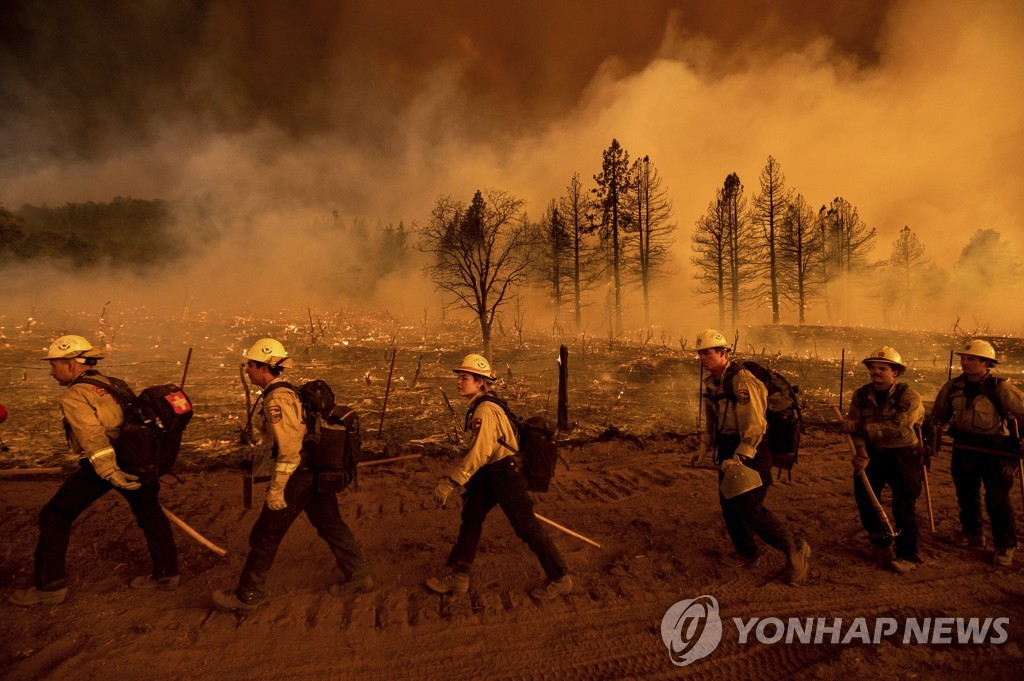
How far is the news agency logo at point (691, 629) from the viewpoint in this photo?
341cm

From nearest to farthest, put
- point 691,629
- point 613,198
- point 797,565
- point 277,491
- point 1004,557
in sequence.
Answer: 1. point 277,491
2. point 691,629
3. point 797,565
4. point 1004,557
5. point 613,198

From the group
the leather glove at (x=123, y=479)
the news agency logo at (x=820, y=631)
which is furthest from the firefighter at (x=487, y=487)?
the leather glove at (x=123, y=479)

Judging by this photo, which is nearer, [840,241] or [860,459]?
[860,459]

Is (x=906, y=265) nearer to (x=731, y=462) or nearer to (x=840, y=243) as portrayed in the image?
(x=840, y=243)

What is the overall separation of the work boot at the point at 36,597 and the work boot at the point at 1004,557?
26.7ft

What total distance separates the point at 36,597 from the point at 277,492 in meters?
2.28

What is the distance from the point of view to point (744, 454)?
3.89m

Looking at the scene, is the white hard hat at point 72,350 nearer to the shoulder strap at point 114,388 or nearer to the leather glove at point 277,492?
the shoulder strap at point 114,388

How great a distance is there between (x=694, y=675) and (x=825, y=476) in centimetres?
537

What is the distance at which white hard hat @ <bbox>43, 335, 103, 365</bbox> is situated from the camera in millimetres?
3709

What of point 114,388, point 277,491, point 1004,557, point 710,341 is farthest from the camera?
point 1004,557

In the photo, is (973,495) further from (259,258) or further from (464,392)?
(259,258)

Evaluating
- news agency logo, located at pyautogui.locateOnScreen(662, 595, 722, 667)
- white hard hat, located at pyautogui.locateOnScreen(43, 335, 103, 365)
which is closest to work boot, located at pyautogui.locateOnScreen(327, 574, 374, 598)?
news agency logo, located at pyautogui.locateOnScreen(662, 595, 722, 667)

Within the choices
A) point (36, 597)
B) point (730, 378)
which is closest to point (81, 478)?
point (36, 597)
